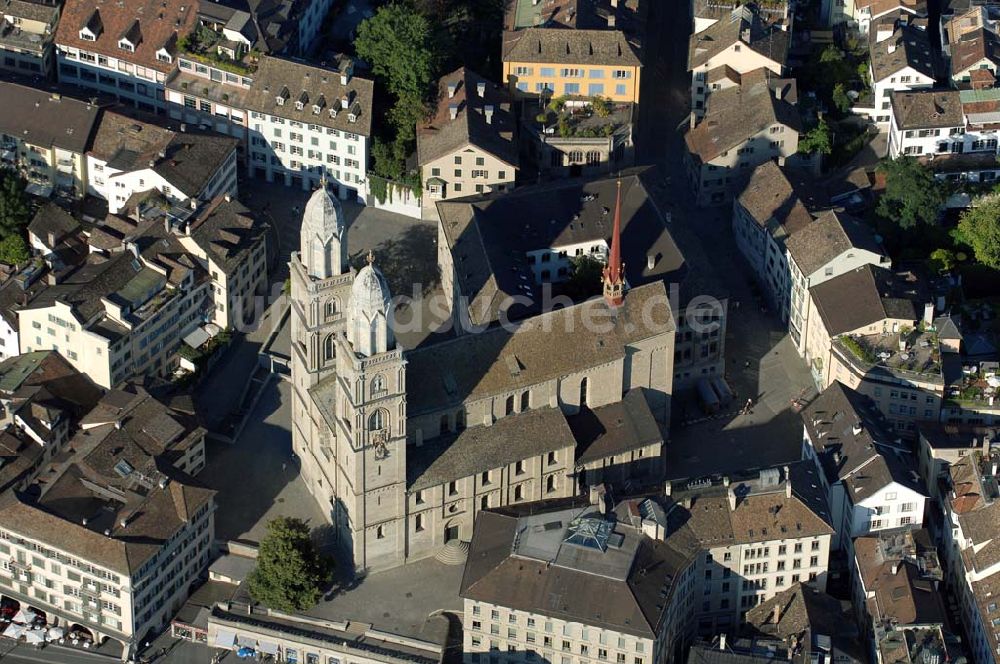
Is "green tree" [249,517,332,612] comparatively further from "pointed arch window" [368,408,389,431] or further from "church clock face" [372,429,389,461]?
"pointed arch window" [368,408,389,431]

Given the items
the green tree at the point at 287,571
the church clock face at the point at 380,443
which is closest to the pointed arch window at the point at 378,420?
the church clock face at the point at 380,443

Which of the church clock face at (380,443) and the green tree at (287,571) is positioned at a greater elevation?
the church clock face at (380,443)

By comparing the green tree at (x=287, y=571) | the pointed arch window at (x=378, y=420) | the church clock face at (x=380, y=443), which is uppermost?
the pointed arch window at (x=378, y=420)

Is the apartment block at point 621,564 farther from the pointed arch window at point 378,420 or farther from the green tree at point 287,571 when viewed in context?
the green tree at point 287,571

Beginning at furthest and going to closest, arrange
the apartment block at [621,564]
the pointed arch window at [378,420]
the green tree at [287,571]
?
the green tree at [287,571]
the pointed arch window at [378,420]
the apartment block at [621,564]

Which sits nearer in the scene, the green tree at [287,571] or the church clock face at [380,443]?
the church clock face at [380,443]

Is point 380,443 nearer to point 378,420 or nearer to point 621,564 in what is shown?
point 378,420

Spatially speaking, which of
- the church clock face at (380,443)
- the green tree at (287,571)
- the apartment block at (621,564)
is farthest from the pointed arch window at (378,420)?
the apartment block at (621,564)

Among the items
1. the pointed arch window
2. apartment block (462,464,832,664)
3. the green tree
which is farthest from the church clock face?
apartment block (462,464,832,664)

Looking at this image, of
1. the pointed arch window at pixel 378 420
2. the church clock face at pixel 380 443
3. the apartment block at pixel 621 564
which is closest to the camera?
the apartment block at pixel 621 564
